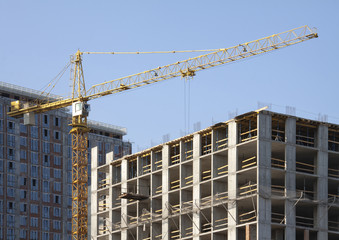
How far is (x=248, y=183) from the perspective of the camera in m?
98.2

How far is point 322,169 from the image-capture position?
97812 mm

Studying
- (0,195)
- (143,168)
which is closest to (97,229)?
(143,168)

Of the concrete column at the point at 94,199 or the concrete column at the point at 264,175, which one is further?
the concrete column at the point at 94,199

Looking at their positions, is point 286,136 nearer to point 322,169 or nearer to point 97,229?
point 322,169

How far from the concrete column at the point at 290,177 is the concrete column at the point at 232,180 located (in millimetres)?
5466

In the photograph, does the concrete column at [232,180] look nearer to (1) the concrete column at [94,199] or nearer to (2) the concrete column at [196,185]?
(2) the concrete column at [196,185]

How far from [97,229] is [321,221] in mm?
35734

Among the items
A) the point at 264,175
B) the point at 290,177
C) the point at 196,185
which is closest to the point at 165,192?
the point at 196,185

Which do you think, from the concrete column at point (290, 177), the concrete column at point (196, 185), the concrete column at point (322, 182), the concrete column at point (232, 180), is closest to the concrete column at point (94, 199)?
the concrete column at point (196, 185)

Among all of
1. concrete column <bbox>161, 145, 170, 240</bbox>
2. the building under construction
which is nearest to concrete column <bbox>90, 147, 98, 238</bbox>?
the building under construction

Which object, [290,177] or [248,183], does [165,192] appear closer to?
[248,183]

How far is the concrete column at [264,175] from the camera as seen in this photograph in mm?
93037

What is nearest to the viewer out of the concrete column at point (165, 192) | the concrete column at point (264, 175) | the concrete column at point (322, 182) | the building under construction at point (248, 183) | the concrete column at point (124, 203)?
the concrete column at point (264, 175)

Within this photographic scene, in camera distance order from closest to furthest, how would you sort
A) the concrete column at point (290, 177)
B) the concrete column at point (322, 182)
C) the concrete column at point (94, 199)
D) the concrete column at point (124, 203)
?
1. the concrete column at point (290, 177)
2. the concrete column at point (322, 182)
3. the concrete column at point (124, 203)
4. the concrete column at point (94, 199)
